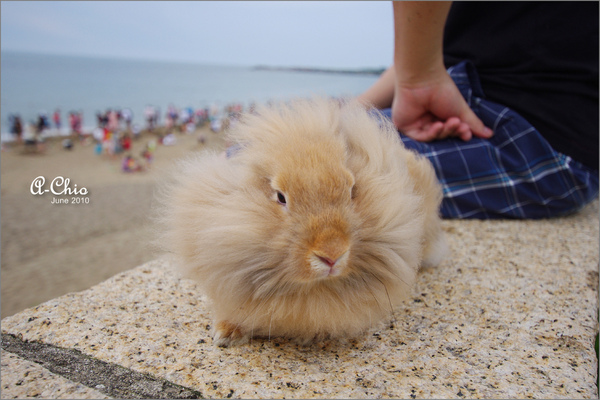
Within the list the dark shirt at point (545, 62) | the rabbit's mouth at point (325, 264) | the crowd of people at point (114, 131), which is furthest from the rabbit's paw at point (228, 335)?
the crowd of people at point (114, 131)

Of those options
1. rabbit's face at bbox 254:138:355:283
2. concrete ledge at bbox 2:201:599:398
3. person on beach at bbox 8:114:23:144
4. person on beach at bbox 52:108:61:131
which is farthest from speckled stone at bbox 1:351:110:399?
person on beach at bbox 52:108:61:131

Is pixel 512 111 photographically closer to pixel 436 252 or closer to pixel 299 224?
pixel 436 252

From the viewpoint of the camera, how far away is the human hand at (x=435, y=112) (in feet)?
10.3

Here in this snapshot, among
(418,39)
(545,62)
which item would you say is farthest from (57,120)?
(545,62)

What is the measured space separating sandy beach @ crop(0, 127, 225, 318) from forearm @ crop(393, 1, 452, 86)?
192 cm

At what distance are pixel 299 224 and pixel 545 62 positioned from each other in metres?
2.99

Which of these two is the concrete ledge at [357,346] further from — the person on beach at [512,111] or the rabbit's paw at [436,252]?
the person on beach at [512,111]

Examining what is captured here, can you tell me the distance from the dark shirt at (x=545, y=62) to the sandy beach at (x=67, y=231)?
117 inches

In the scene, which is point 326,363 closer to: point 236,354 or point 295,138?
point 236,354

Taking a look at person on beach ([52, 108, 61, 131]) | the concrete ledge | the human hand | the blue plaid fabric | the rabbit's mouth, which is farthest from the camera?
person on beach ([52, 108, 61, 131])

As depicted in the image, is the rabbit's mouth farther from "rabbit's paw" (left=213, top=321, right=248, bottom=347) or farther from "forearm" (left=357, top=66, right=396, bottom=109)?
"forearm" (left=357, top=66, right=396, bottom=109)

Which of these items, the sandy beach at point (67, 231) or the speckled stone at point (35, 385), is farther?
the sandy beach at point (67, 231)

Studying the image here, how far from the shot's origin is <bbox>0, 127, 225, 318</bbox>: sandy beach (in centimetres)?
742

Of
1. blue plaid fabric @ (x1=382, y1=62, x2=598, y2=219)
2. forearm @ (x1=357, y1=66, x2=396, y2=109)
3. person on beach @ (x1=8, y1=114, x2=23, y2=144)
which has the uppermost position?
forearm @ (x1=357, y1=66, x2=396, y2=109)
